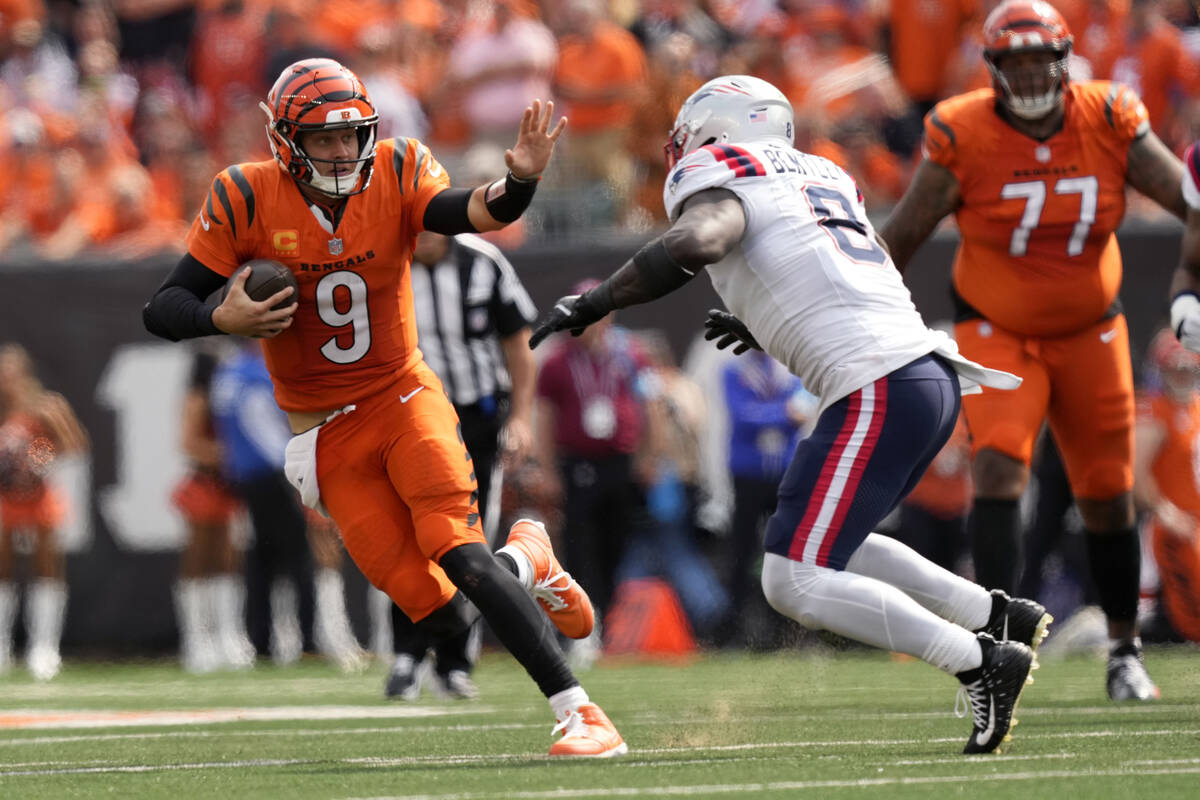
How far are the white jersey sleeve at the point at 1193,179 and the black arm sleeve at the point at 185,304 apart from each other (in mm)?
3038

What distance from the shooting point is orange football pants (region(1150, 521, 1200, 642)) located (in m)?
9.35

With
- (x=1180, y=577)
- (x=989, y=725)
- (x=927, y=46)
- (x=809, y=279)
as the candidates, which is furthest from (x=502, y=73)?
(x=989, y=725)

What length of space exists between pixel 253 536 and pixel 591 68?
373 cm

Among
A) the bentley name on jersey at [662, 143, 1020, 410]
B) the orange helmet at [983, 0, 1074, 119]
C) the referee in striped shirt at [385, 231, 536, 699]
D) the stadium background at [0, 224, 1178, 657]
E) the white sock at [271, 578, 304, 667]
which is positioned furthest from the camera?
the stadium background at [0, 224, 1178, 657]

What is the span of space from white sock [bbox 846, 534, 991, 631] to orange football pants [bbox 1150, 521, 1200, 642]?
4.74m

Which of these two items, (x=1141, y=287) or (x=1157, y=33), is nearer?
(x=1141, y=287)

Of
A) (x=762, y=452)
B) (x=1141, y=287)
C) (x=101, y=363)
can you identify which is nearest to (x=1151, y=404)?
(x=1141, y=287)

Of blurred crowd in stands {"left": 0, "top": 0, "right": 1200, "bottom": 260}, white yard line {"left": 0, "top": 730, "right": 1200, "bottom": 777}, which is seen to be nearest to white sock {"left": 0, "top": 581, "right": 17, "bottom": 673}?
blurred crowd in stands {"left": 0, "top": 0, "right": 1200, "bottom": 260}

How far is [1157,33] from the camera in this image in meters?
11.1

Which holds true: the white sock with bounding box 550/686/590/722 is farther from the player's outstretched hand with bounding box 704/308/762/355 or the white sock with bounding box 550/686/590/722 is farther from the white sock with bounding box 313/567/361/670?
the white sock with bounding box 313/567/361/670

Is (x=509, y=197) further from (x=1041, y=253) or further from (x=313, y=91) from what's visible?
(x=1041, y=253)

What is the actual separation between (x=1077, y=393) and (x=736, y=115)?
193cm

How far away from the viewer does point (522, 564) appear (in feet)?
17.6

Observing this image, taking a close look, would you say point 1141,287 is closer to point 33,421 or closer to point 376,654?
point 376,654
